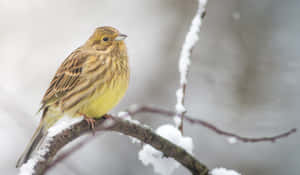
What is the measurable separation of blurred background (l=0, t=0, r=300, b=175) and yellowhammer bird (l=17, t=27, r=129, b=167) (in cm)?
321

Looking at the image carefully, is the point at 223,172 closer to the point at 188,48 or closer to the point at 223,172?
the point at 223,172

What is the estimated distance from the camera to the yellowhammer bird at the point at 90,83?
11.4ft

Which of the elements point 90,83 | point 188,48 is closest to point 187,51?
point 188,48

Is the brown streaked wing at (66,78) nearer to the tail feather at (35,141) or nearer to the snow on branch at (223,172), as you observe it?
the tail feather at (35,141)

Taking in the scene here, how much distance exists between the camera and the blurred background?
7.61m

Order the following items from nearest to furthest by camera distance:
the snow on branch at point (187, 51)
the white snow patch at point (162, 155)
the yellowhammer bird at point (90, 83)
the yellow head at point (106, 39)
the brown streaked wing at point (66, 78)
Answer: the snow on branch at point (187, 51), the white snow patch at point (162, 155), the yellowhammer bird at point (90, 83), the brown streaked wing at point (66, 78), the yellow head at point (106, 39)

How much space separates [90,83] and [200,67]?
15.7 feet

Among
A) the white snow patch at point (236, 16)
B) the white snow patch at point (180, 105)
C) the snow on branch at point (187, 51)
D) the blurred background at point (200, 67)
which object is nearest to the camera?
the white snow patch at point (180, 105)

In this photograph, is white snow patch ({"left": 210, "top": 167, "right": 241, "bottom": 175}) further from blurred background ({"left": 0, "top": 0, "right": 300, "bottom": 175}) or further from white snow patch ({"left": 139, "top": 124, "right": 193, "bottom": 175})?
blurred background ({"left": 0, "top": 0, "right": 300, "bottom": 175})

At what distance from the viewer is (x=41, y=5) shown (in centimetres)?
896

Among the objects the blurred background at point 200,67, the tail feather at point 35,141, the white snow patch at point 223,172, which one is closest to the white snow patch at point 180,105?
the white snow patch at point 223,172

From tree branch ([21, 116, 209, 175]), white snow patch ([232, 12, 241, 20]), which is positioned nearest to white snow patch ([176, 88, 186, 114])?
tree branch ([21, 116, 209, 175])

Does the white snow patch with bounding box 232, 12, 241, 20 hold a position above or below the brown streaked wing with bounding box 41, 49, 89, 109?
→ below

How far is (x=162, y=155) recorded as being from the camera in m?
2.67
